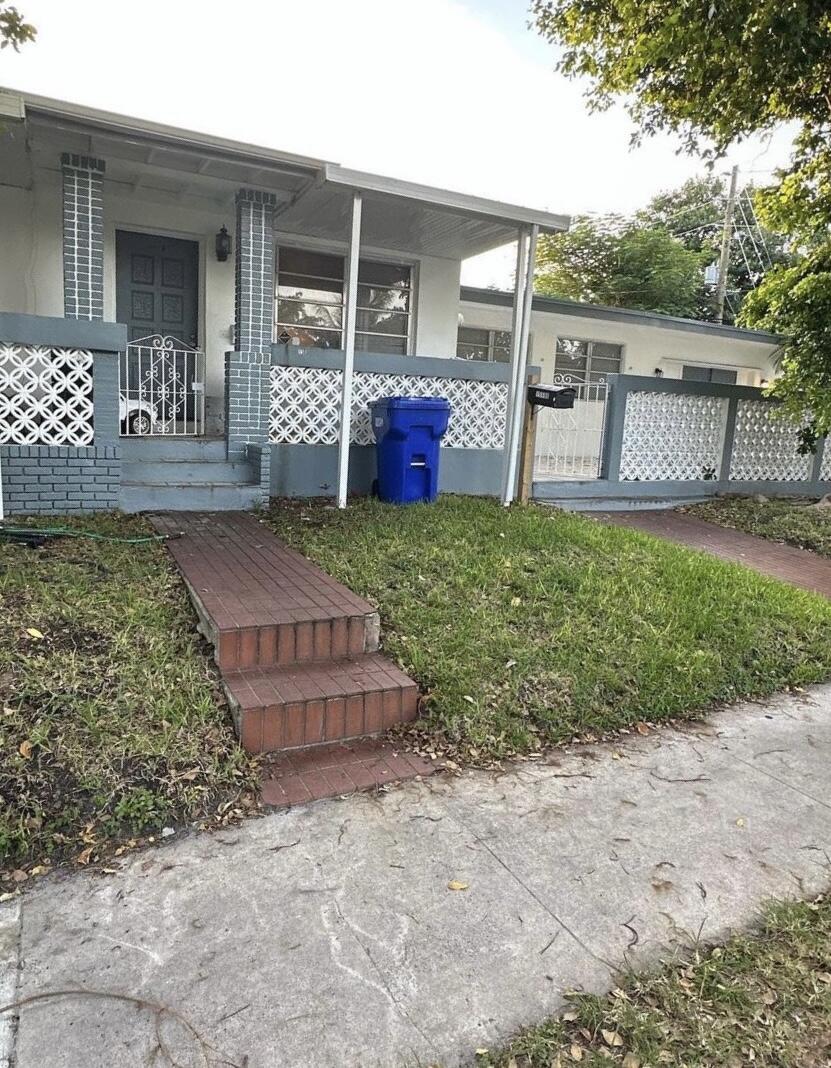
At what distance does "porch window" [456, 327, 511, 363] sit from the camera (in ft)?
40.1

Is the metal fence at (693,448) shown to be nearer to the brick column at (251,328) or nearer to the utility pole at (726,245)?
the brick column at (251,328)

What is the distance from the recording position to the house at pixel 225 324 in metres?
6.06

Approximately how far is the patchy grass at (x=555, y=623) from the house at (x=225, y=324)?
129 centimetres

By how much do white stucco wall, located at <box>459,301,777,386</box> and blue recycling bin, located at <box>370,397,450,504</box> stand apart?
16.1ft

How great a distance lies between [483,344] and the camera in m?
12.4

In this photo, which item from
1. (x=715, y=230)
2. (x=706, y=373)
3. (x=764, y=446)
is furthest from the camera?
(x=715, y=230)

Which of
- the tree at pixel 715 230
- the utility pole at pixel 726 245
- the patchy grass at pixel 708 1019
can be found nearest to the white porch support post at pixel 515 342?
the patchy grass at pixel 708 1019

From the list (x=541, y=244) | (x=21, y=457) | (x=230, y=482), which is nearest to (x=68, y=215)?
(x=21, y=457)

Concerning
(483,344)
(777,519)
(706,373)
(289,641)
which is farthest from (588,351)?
(289,641)

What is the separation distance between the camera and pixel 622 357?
1359cm

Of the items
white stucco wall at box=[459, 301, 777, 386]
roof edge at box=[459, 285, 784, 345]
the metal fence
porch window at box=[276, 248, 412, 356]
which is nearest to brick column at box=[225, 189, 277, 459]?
porch window at box=[276, 248, 412, 356]

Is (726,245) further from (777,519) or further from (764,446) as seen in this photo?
(777,519)

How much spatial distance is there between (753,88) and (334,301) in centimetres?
512

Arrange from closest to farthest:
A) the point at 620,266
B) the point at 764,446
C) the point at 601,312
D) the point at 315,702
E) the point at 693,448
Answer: the point at 315,702
the point at 693,448
the point at 764,446
the point at 601,312
the point at 620,266
